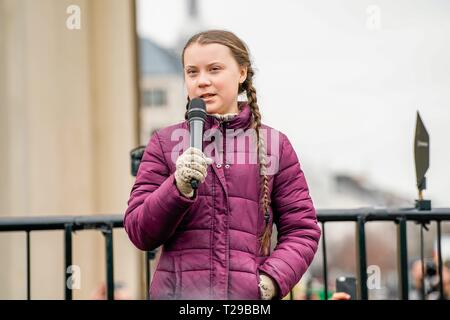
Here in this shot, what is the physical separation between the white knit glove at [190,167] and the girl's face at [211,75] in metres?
0.24

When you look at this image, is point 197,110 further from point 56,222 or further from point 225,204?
point 56,222

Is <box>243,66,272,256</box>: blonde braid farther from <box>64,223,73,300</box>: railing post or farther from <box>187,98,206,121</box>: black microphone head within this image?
<box>64,223,73,300</box>: railing post

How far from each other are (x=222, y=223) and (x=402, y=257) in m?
1.73

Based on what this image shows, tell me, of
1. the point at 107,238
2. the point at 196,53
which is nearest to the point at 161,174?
the point at 196,53

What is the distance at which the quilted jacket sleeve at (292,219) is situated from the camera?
238 cm

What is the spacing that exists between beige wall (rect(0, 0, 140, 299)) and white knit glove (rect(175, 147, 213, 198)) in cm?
485

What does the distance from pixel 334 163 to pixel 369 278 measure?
11.9ft

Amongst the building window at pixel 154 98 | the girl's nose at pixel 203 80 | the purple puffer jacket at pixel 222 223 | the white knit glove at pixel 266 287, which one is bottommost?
the white knit glove at pixel 266 287

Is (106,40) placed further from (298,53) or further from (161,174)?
(161,174)

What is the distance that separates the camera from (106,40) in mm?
8094

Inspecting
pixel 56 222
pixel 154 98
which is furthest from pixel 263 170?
pixel 154 98

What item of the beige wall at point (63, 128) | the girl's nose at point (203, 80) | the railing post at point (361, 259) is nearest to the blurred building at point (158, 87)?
the beige wall at point (63, 128)

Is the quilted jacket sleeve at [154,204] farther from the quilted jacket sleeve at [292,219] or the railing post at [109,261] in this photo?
the railing post at [109,261]

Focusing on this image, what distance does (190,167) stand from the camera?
6.98 feet
